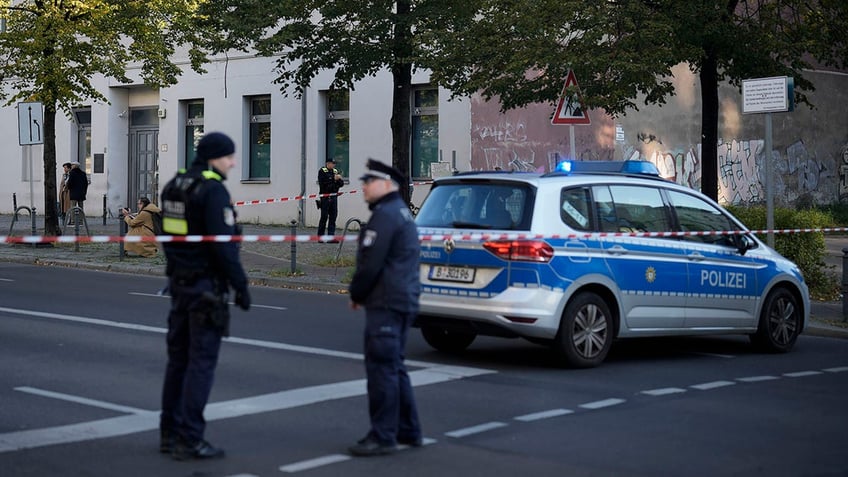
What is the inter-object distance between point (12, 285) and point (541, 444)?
12.7 m

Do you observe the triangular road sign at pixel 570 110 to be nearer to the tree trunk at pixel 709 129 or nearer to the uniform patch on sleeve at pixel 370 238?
the tree trunk at pixel 709 129

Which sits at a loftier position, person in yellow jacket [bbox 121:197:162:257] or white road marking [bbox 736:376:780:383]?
person in yellow jacket [bbox 121:197:162:257]

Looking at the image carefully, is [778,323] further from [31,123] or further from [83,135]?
[83,135]

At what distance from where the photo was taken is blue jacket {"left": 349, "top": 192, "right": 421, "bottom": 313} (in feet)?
24.0

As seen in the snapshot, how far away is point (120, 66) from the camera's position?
26.2m

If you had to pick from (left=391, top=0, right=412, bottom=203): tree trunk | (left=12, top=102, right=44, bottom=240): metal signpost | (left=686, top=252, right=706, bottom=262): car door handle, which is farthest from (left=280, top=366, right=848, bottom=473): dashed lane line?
(left=12, top=102, right=44, bottom=240): metal signpost

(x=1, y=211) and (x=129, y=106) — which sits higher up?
(x=129, y=106)

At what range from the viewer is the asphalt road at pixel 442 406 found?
23.3ft

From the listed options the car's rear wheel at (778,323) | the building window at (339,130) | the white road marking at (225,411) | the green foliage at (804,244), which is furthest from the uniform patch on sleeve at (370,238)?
the building window at (339,130)

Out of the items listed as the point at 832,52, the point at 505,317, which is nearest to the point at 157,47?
the point at 832,52

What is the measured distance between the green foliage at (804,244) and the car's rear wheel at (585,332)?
6.88 m

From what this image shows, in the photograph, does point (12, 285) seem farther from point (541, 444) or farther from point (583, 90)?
point (541, 444)

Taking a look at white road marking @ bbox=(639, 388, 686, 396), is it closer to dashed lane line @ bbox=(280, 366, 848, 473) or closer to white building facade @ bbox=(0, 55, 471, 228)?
dashed lane line @ bbox=(280, 366, 848, 473)

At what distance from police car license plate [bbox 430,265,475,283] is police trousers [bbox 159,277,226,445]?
365 centimetres
